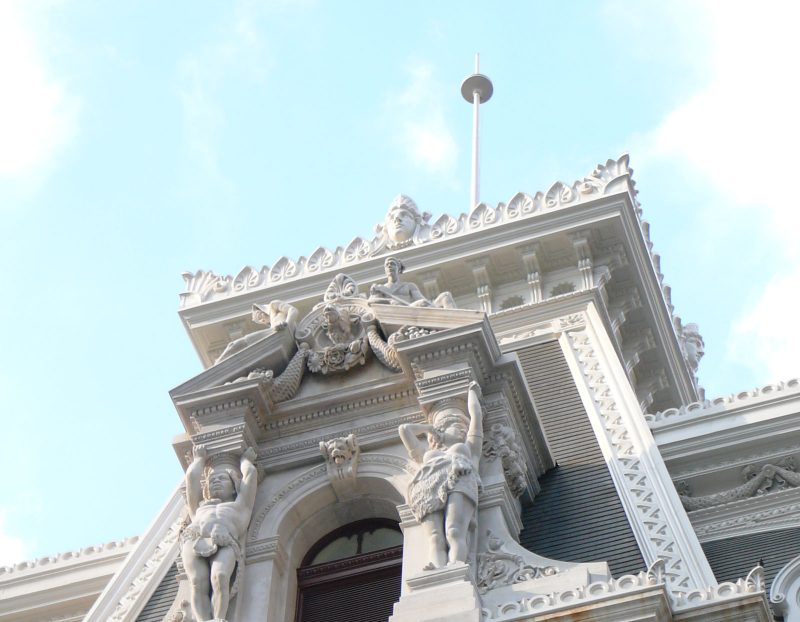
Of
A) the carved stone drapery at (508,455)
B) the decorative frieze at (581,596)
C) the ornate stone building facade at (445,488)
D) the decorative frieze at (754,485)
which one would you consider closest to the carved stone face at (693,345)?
the ornate stone building facade at (445,488)

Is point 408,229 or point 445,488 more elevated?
point 408,229

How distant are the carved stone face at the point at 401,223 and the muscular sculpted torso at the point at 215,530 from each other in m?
9.41

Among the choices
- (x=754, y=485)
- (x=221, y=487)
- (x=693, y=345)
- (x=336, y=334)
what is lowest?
(x=221, y=487)

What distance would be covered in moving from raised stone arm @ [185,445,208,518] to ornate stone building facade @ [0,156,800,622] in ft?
0.10

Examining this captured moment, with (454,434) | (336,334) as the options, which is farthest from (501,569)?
(336,334)

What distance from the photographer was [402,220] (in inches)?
1107

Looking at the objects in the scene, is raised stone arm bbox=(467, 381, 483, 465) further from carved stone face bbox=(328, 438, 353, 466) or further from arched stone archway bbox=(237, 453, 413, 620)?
carved stone face bbox=(328, 438, 353, 466)

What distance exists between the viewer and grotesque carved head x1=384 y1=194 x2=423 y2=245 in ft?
91.4

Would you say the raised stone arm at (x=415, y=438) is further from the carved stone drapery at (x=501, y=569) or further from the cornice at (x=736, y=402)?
the cornice at (x=736, y=402)

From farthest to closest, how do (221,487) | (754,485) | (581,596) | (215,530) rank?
1. (754,485)
2. (221,487)
3. (215,530)
4. (581,596)

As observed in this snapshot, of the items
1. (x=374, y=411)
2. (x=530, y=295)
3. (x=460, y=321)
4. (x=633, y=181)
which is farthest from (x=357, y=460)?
(x=633, y=181)

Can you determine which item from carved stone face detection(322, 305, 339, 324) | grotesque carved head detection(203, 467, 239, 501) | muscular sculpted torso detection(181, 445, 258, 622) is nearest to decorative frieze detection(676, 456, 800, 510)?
carved stone face detection(322, 305, 339, 324)

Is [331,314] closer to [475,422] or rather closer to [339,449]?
[339,449]

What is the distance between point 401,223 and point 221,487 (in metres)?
10.6
